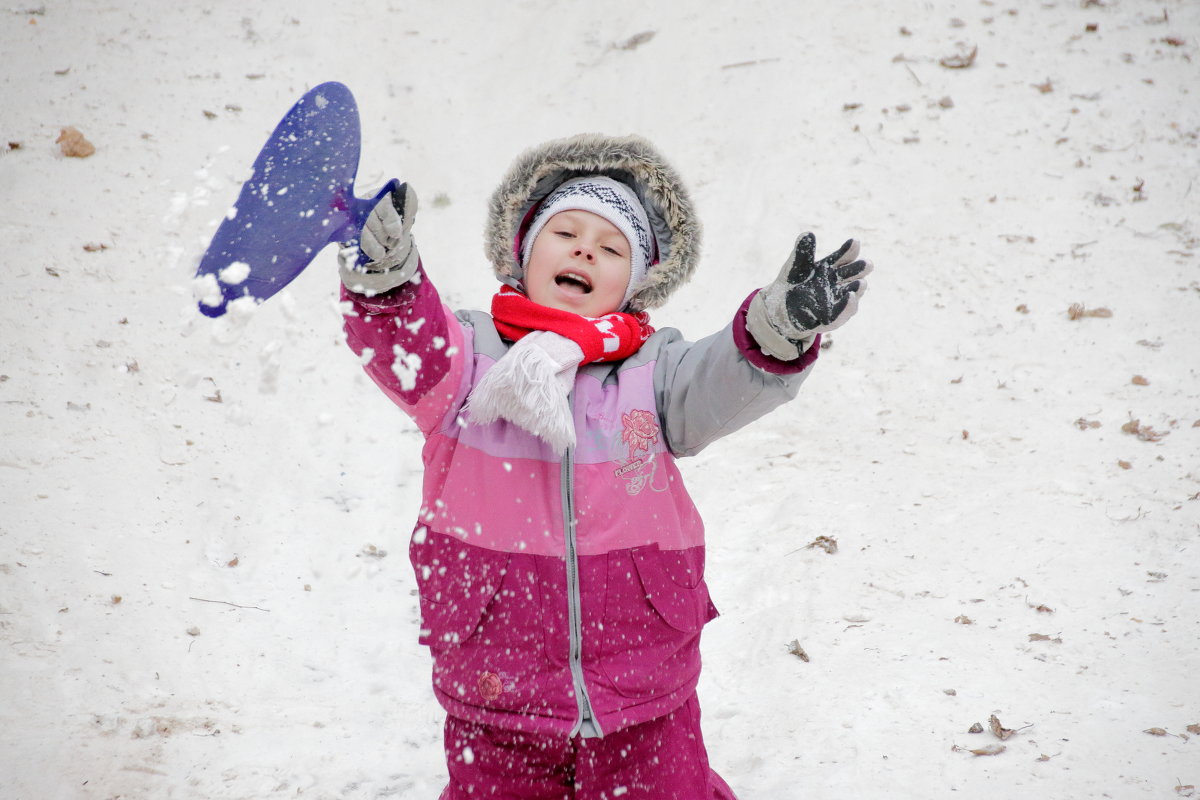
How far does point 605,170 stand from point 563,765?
4.11ft

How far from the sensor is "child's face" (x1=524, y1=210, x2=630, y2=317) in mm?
1998

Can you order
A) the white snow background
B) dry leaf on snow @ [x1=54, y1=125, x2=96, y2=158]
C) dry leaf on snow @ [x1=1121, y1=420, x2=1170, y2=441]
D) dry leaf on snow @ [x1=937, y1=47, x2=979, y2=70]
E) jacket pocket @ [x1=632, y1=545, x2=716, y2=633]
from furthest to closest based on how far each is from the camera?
dry leaf on snow @ [x1=937, y1=47, x2=979, y2=70]
dry leaf on snow @ [x1=54, y1=125, x2=96, y2=158]
dry leaf on snow @ [x1=1121, y1=420, x2=1170, y2=441]
the white snow background
jacket pocket @ [x1=632, y1=545, x2=716, y2=633]

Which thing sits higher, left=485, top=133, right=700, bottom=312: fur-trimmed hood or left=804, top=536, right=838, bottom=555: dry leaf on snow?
left=485, top=133, right=700, bottom=312: fur-trimmed hood

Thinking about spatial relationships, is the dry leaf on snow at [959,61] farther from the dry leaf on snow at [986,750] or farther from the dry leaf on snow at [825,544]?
the dry leaf on snow at [986,750]

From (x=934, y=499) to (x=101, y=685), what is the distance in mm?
2711

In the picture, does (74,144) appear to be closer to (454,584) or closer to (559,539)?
(454,584)

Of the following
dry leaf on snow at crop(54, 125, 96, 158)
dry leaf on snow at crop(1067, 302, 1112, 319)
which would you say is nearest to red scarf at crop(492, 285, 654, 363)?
dry leaf on snow at crop(1067, 302, 1112, 319)

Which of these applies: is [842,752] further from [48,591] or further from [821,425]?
[48,591]

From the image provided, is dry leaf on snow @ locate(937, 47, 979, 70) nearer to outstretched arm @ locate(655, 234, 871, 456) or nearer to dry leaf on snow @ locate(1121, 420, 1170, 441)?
dry leaf on snow @ locate(1121, 420, 1170, 441)

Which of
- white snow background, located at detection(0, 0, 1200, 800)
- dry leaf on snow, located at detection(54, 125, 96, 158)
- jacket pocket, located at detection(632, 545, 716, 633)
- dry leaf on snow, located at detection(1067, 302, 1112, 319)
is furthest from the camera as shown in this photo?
dry leaf on snow, located at detection(54, 125, 96, 158)

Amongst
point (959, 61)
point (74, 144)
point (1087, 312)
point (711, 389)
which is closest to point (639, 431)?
point (711, 389)

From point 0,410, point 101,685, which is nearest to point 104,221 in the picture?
point 0,410

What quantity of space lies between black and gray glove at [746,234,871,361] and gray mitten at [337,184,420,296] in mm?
614

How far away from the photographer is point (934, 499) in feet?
11.4
